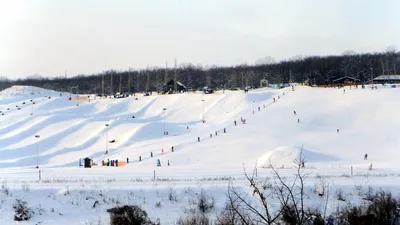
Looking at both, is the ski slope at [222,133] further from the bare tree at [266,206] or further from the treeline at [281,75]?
the treeline at [281,75]

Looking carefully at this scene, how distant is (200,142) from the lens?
4188 centimetres

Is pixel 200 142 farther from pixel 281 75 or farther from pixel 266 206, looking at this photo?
pixel 281 75

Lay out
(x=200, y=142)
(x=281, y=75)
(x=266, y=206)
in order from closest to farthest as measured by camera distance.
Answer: (x=266, y=206) < (x=200, y=142) < (x=281, y=75)

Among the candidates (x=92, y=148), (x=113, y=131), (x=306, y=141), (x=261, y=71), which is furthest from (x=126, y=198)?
(x=261, y=71)

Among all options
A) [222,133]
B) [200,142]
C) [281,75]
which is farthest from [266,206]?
[281,75]

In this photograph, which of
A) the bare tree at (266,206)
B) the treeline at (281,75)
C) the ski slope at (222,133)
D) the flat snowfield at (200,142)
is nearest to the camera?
the bare tree at (266,206)

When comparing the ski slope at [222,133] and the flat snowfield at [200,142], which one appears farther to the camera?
the ski slope at [222,133]

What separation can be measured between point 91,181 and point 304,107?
1517 inches

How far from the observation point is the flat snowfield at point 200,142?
2156cm

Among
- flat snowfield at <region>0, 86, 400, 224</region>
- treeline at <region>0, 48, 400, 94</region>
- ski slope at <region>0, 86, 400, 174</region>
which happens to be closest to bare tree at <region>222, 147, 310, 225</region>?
flat snowfield at <region>0, 86, 400, 224</region>

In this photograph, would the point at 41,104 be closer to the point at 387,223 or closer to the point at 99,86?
the point at 99,86

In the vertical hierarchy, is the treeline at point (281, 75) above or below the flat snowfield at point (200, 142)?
above

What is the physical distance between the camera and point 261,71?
11888 cm

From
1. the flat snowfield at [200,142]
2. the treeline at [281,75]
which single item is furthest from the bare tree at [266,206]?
the treeline at [281,75]
